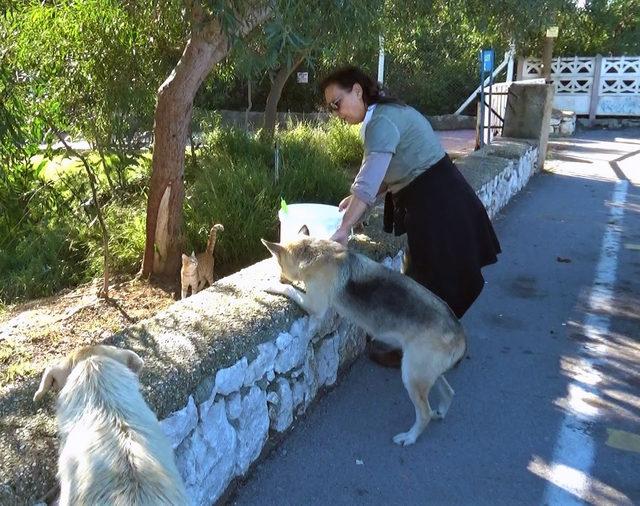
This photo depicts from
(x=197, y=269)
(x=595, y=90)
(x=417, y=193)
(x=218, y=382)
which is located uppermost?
(x=595, y=90)

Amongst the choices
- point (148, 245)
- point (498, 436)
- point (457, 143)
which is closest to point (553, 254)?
point (498, 436)

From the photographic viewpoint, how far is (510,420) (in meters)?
3.87

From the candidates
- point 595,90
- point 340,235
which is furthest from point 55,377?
point 595,90

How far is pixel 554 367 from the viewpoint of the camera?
4.54m

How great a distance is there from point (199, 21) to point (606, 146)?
533 inches

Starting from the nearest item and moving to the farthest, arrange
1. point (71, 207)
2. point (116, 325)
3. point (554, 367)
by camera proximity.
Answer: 1. point (554, 367)
2. point (116, 325)
3. point (71, 207)

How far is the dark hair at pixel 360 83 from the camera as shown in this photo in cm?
392

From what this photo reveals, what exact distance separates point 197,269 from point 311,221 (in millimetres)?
1495

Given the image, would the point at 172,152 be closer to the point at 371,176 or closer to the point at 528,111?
the point at 371,176

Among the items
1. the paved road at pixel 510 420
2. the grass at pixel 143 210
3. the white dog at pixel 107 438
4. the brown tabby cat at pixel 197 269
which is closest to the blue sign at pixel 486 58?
the grass at pixel 143 210

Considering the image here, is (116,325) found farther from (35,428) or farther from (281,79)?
(281,79)

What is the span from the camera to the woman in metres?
3.83

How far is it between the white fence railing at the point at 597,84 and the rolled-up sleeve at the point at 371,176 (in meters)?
16.8

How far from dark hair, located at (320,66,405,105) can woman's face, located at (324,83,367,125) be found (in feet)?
0.08
